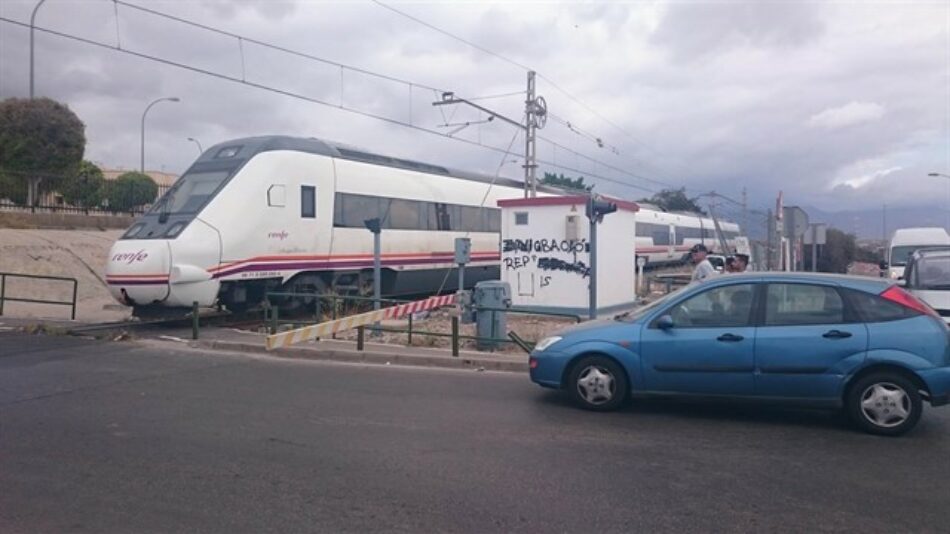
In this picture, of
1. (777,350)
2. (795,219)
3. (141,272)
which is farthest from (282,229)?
(777,350)

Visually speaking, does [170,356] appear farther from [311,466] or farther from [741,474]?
[741,474]

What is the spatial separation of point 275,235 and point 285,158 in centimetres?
163

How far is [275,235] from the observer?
15695mm

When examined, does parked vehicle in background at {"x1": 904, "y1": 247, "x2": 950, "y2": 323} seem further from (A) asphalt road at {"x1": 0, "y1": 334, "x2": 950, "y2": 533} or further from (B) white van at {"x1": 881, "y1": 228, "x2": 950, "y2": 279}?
(B) white van at {"x1": 881, "y1": 228, "x2": 950, "y2": 279}

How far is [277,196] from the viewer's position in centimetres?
1580

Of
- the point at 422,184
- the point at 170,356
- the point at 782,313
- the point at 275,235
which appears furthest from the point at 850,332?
the point at 422,184

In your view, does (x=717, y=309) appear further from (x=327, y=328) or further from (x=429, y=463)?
(x=327, y=328)

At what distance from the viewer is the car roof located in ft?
24.8

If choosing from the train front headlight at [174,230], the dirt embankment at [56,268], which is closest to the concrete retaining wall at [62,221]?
the dirt embankment at [56,268]

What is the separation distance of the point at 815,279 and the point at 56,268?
21.3 m

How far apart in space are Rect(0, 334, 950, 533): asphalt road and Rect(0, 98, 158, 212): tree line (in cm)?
2151

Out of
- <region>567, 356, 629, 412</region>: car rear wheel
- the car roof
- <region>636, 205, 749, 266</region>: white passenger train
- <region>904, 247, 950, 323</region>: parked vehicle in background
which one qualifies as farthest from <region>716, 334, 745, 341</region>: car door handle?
<region>636, 205, 749, 266</region>: white passenger train

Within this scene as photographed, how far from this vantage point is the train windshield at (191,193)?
15.0 m

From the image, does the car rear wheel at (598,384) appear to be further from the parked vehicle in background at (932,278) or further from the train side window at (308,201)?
the train side window at (308,201)
